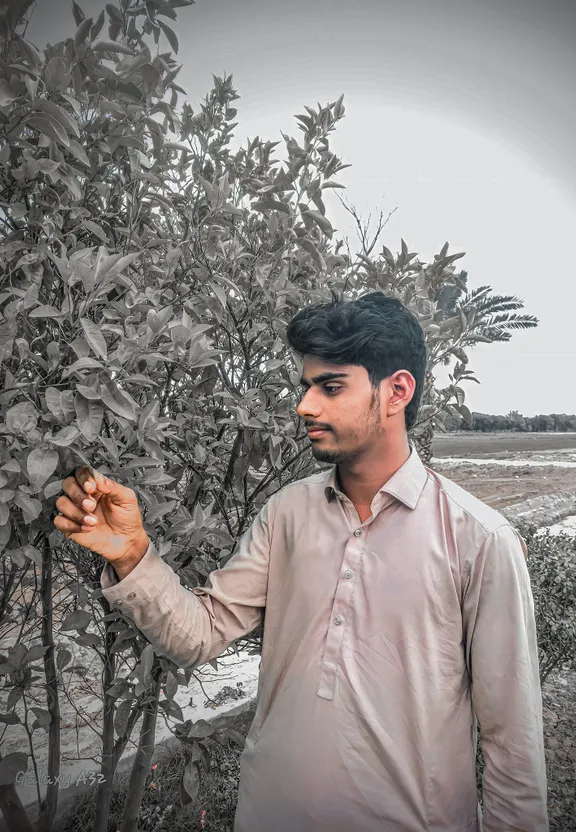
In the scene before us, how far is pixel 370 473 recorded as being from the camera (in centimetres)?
129

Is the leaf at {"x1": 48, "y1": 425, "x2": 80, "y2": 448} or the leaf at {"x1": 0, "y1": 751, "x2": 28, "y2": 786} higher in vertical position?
the leaf at {"x1": 48, "y1": 425, "x2": 80, "y2": 448}

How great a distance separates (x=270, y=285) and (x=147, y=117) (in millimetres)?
583

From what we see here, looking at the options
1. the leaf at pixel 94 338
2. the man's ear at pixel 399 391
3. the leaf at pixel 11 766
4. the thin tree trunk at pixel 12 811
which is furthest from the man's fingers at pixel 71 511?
the thin tree trunk at pixel 12 811

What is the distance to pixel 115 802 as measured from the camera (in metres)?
2.71

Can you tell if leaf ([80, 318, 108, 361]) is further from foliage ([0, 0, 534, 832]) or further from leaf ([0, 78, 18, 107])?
leaf ([0, 78, 18, 107])

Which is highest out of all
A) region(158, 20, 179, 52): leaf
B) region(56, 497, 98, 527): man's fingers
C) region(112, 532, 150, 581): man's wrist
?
region(158, 20, 179, 52): leaf

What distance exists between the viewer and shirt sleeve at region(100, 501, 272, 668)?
1.16 m

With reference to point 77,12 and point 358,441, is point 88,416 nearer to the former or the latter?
point 358,441

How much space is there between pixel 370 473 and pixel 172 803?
8.02 feet

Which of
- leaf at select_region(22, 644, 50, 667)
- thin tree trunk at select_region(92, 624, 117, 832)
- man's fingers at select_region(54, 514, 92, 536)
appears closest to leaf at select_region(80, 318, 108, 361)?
man's fingers at select_region(54, 514, 92, 536)

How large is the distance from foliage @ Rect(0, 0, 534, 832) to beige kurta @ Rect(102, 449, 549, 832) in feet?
→ 1.06

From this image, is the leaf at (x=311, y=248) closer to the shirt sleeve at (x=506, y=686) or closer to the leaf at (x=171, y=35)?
the leaf at (x=171, y=35)

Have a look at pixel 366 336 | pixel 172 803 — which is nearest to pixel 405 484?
pixel 366 336

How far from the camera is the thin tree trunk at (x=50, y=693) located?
1882 millimetres
